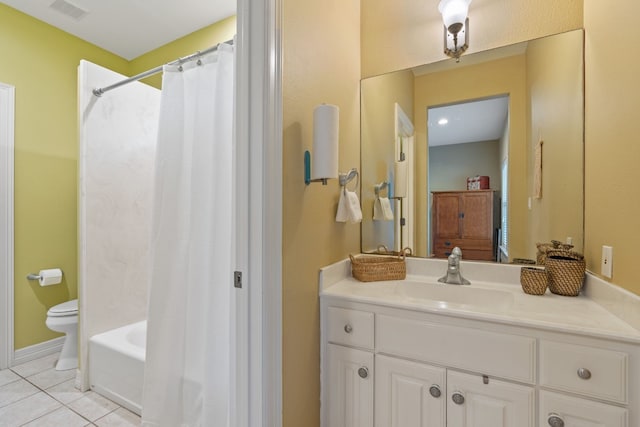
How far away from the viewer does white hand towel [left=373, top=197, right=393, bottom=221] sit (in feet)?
5.76

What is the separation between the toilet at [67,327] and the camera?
2141 mm

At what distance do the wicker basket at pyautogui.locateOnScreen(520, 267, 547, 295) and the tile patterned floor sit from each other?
210cm

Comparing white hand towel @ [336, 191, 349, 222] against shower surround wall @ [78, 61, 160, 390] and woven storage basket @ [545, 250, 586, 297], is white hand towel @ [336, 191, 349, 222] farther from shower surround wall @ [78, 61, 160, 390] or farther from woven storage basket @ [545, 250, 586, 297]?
shower surround wall @ [78, 61, 160, 390]

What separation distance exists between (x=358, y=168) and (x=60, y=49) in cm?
276

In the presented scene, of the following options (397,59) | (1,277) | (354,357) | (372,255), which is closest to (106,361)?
(1,277)

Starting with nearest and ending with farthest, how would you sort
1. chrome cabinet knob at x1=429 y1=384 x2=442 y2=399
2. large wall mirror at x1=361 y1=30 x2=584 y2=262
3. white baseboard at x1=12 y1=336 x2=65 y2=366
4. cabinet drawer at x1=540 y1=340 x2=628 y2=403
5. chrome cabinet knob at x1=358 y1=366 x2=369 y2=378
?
cabinet drawer at x1=540 y1=340 x2=628 y2=403
chrome cabinet knob at x1=429 y1=384 x2=442 y2=399
chrome cabinet knob at x1=358 y1=366 x2=369 y2=378
large wall mirror at x1=361 y1=30 x2=584 y2=262
white baseboard at x1=12 y1=336 x2=65 y2=366

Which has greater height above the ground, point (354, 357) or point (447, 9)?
point (447, 9)

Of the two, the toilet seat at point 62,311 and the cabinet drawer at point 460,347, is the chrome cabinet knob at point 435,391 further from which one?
the toilet seat at point 62,311

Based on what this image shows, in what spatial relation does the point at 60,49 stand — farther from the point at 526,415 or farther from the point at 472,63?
the point at 526,415

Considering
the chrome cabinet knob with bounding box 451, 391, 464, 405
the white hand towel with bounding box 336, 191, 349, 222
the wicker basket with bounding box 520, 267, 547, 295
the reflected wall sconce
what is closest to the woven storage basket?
the wicker basket with bounding box 520, 267, 547, 295

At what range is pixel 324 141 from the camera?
1.18 m

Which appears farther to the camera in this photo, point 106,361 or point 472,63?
point 106,361

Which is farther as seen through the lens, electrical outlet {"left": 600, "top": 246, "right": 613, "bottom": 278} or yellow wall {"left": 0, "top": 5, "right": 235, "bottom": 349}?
yellow wall {"left": 0, "top": 5, "right": 235, "bottom": 349}

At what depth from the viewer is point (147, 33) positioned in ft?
8.20
